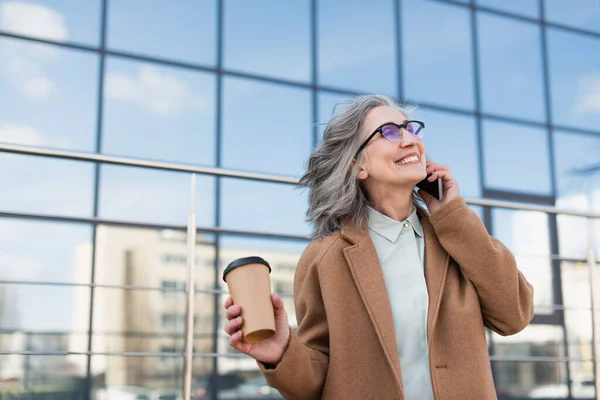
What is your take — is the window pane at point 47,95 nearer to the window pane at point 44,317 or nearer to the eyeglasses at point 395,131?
the window pane at point 44,317

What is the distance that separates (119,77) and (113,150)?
0.72m

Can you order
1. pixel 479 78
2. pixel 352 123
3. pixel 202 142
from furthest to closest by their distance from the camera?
1. pixel 479 78
2. pixel 202 142
3. pixel 352 123

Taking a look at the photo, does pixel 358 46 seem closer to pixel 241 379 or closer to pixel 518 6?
pixel 518 6

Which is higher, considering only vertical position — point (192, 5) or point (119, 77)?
point (192, 5)

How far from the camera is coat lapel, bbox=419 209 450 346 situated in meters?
1.50

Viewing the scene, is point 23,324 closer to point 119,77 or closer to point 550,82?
point 119,77

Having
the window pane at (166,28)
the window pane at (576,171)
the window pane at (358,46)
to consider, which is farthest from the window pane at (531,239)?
the window pane at (166,28)

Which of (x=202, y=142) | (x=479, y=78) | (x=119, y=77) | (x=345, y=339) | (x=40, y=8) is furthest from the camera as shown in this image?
(x=479, y=78)

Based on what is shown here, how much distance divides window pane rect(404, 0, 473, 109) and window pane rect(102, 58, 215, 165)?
2.54 metres

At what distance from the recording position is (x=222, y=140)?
797cm

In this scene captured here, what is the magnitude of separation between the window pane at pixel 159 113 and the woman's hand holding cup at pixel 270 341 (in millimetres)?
6144

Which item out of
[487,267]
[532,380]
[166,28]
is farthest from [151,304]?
[487,267]

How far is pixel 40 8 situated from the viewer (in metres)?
6.94

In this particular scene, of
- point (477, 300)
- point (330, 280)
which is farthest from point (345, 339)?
point (477, 300)
